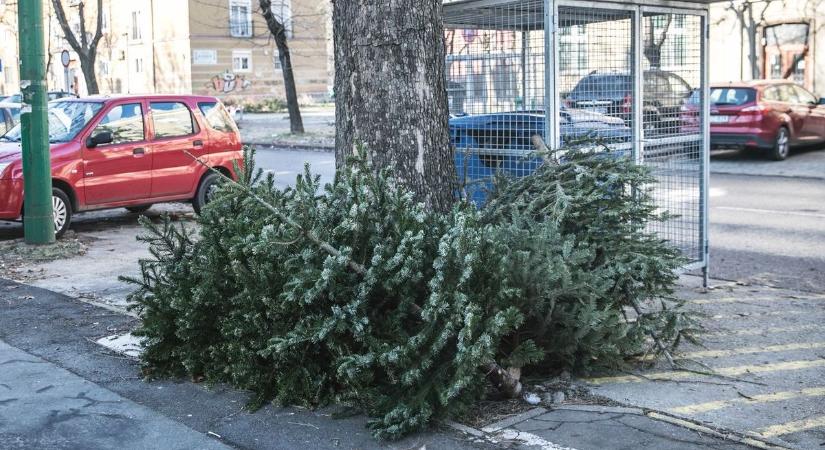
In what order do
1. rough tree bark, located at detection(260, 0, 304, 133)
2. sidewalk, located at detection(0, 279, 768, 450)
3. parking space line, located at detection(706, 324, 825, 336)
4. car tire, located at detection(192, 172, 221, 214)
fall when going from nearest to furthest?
sidewalk, located at detection(0, 279, 768, 450)
parking space line, located at detection(706, 324, 825, 336)
car tire, located at detection(192, 172, 221, 214)
rough tree bark, located at detection(260, 0, 304, 133)

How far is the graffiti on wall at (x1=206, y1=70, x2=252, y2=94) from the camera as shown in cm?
5147

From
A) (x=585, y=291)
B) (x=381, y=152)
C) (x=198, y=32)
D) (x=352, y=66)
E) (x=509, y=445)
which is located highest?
(x=198, y=32)

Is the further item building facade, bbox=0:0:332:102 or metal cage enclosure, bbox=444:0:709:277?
building facade, bbox=0:0:332:102

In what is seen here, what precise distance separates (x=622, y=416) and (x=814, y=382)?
139 centimetres

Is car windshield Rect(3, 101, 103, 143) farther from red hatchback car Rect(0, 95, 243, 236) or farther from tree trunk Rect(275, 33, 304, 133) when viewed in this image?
tree trunk Rect(275, 33, 304, 133)

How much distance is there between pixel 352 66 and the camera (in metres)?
6.18

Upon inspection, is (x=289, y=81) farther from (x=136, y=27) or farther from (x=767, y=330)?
(x=136, y=27)

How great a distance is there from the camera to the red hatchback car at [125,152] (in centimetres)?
1164

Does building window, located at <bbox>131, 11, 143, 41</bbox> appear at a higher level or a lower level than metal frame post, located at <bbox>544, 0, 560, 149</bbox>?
higher

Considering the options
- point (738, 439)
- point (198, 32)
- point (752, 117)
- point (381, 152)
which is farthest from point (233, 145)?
point (198, 32)

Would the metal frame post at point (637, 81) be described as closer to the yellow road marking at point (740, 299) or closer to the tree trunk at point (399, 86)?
the yellow road marking at point (740, 299)

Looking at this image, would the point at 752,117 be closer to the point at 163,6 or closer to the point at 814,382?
the point at 814,382

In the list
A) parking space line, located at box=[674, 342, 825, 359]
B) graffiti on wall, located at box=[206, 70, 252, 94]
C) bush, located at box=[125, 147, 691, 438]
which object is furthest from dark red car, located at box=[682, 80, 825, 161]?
graffiti on wall, located at box=[206, 70, 252, 94]

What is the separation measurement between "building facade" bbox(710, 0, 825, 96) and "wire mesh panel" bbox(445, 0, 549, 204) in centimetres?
2384
